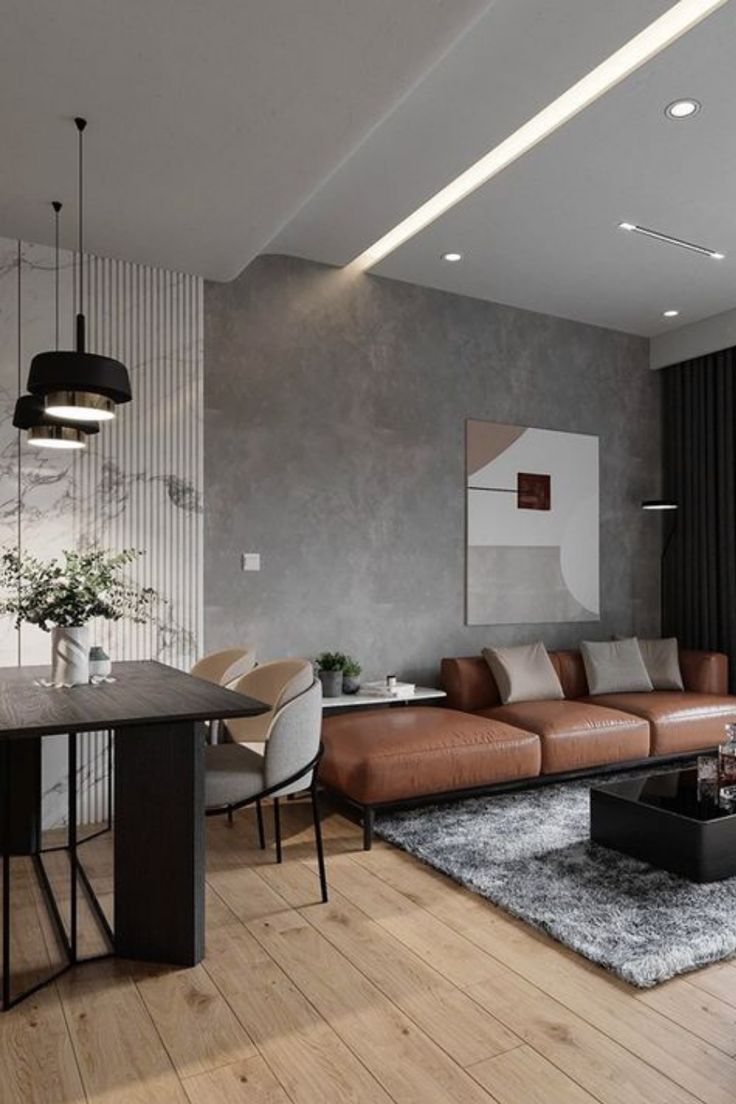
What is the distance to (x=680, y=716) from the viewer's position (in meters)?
4.79

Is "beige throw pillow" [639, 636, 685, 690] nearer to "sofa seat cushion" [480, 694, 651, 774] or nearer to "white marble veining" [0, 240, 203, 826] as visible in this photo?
"sofa seat cushion" [480, 694, 651, 774]

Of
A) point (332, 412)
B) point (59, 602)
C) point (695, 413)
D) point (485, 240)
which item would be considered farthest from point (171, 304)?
point (695, 413)

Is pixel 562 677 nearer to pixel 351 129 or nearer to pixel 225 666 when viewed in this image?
pixel 225 666

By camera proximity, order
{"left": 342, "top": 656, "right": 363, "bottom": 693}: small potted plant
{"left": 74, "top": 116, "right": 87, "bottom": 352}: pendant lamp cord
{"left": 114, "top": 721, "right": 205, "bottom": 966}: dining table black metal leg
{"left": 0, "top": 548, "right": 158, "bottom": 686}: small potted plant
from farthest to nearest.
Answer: {"left": 342, "top": 656, "right": 363, "bottom": 693}: small potted plant, {"left": 0, "top": 548, "right": 158, "bottom": 686}: small potted plant, {"left": 74, "top": 116, "right": 87, "bottom": 352}: pendant lamp cord, {"left": 114, "top": 721, "right": 205, "bottom": 966}: dining table black metal leg

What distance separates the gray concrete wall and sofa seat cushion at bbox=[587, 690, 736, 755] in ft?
2.90

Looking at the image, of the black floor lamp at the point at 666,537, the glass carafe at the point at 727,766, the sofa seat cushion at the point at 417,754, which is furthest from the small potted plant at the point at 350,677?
the black floor lamp at the point at 666,537

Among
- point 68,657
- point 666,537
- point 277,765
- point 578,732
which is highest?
point 666,537

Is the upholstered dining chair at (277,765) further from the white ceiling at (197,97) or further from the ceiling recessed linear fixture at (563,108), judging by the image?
the ceiling recessed linear fixture at (563,108)

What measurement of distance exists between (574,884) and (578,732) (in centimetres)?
141

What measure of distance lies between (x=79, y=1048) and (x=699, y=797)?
2552mm

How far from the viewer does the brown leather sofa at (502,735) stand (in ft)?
12.2

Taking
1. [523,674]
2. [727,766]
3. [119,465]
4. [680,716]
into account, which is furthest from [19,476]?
[680,716]

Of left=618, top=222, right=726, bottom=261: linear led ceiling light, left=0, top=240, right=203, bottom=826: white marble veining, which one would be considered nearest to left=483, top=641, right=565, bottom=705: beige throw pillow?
left=0, top=240, right=203, bottom=826: white marble veining

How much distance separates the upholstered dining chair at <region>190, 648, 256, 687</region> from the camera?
3789 millimetres
